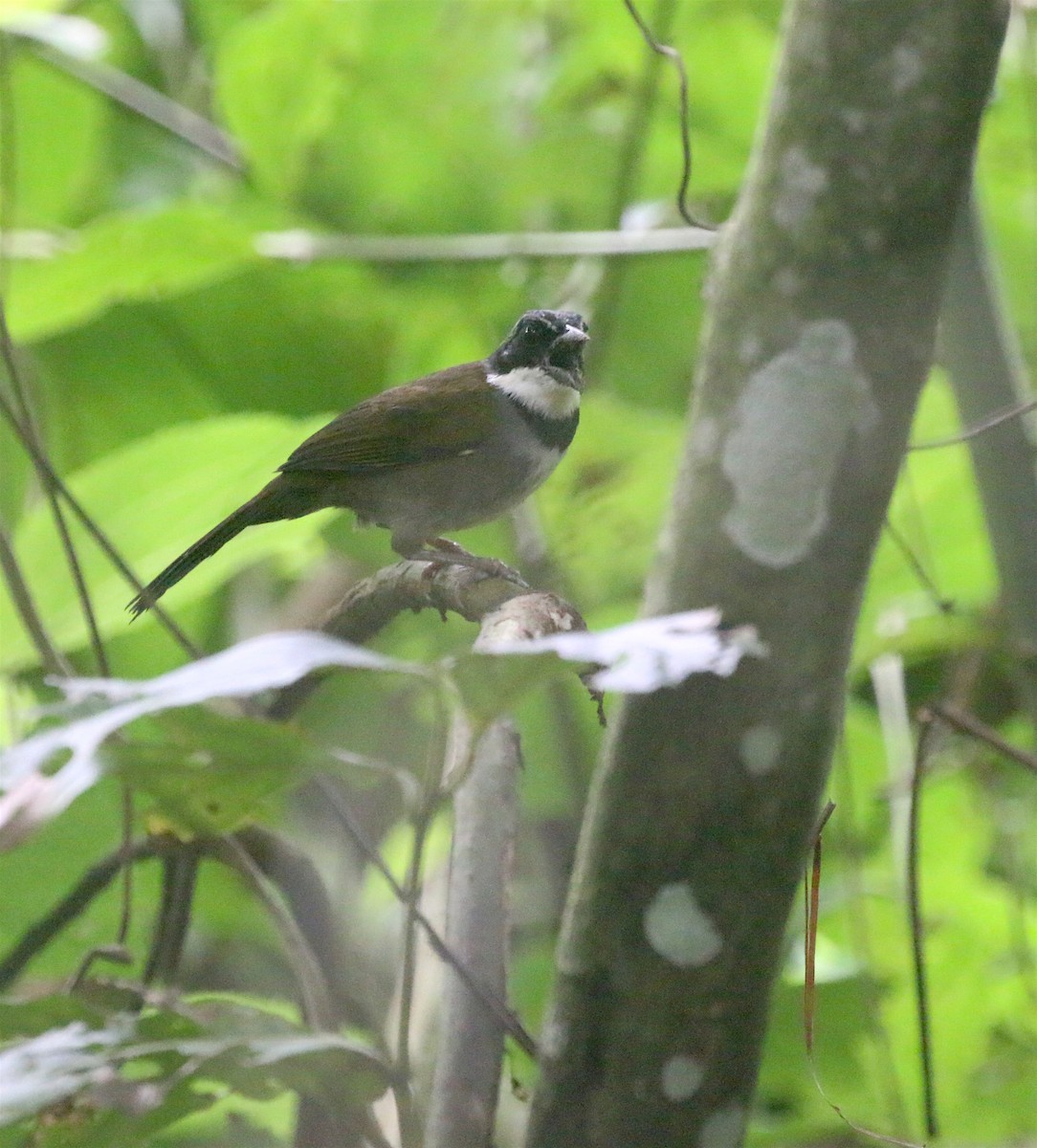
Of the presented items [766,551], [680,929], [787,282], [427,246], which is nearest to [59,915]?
[680,929]

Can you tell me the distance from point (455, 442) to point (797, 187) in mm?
1085

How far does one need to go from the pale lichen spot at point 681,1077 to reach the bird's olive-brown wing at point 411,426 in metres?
1.31

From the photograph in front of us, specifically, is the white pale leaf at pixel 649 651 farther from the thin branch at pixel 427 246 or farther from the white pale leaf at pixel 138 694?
the thin branch at pixel 427 246

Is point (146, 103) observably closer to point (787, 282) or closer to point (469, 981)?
point (787, 282)

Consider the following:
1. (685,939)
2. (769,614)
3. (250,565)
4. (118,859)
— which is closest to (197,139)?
(250,565)

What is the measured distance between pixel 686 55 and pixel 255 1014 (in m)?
2.65

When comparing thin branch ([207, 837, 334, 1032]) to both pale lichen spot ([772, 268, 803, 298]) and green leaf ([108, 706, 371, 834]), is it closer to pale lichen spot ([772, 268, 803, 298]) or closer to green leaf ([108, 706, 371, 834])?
green leaf ([108, 706, 371, 834])

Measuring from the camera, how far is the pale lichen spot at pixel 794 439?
5.11 ft

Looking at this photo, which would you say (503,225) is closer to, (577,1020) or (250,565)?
(250,565)

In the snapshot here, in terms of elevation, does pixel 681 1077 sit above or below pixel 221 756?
below

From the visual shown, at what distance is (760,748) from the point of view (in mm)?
1467

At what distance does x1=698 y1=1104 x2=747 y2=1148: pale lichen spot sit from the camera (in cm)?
137

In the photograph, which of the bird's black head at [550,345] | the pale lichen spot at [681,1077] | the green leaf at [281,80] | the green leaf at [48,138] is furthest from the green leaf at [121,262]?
the pale lichen spot at [681,1077]

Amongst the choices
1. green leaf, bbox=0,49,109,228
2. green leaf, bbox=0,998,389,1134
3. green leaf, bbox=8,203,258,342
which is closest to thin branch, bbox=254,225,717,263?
green leaf, bbox=8,203,258,342
